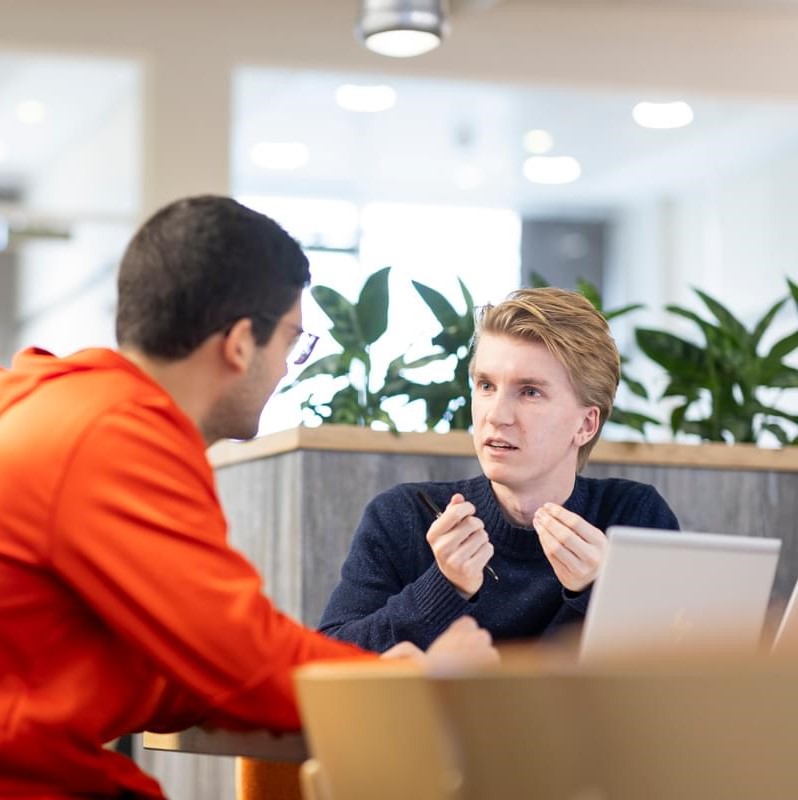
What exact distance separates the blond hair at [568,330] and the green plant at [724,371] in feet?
4.23

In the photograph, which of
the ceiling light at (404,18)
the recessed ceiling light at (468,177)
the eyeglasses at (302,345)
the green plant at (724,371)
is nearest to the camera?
the eyeglasses at (302,345)

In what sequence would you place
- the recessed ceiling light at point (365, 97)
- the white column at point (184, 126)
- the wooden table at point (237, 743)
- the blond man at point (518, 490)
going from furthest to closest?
the recessed ceiling light at point (365, 97) → the white column at point (184, 126) → the blond man at point (518, 490) → the wooden table at point (237, 743)

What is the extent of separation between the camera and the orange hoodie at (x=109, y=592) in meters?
1.34

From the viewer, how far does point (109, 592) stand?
1.35 meters

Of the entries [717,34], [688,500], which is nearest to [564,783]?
[688,500]

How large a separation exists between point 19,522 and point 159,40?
5.14 meters

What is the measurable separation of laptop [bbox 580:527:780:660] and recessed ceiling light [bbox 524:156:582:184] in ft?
25.3

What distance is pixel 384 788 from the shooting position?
3.41ft

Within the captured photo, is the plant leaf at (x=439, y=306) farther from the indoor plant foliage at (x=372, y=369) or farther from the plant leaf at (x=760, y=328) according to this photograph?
the plant leaf at (x=760, y=328)

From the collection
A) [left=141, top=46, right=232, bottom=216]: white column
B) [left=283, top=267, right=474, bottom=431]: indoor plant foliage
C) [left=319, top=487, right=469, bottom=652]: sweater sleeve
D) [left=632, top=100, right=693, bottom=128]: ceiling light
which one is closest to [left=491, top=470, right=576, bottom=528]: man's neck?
[left=319, top=487, right=469, bottom=652]: sweater sleeve

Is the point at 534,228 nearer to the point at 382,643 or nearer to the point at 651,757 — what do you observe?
the point at 382,643

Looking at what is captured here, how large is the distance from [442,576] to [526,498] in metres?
0.26

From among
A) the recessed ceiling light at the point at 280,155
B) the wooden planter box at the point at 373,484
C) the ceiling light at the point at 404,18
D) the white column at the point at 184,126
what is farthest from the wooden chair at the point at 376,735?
the recessed ceiling light at the point at 280,155

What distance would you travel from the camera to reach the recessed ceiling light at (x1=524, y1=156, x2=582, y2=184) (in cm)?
904
